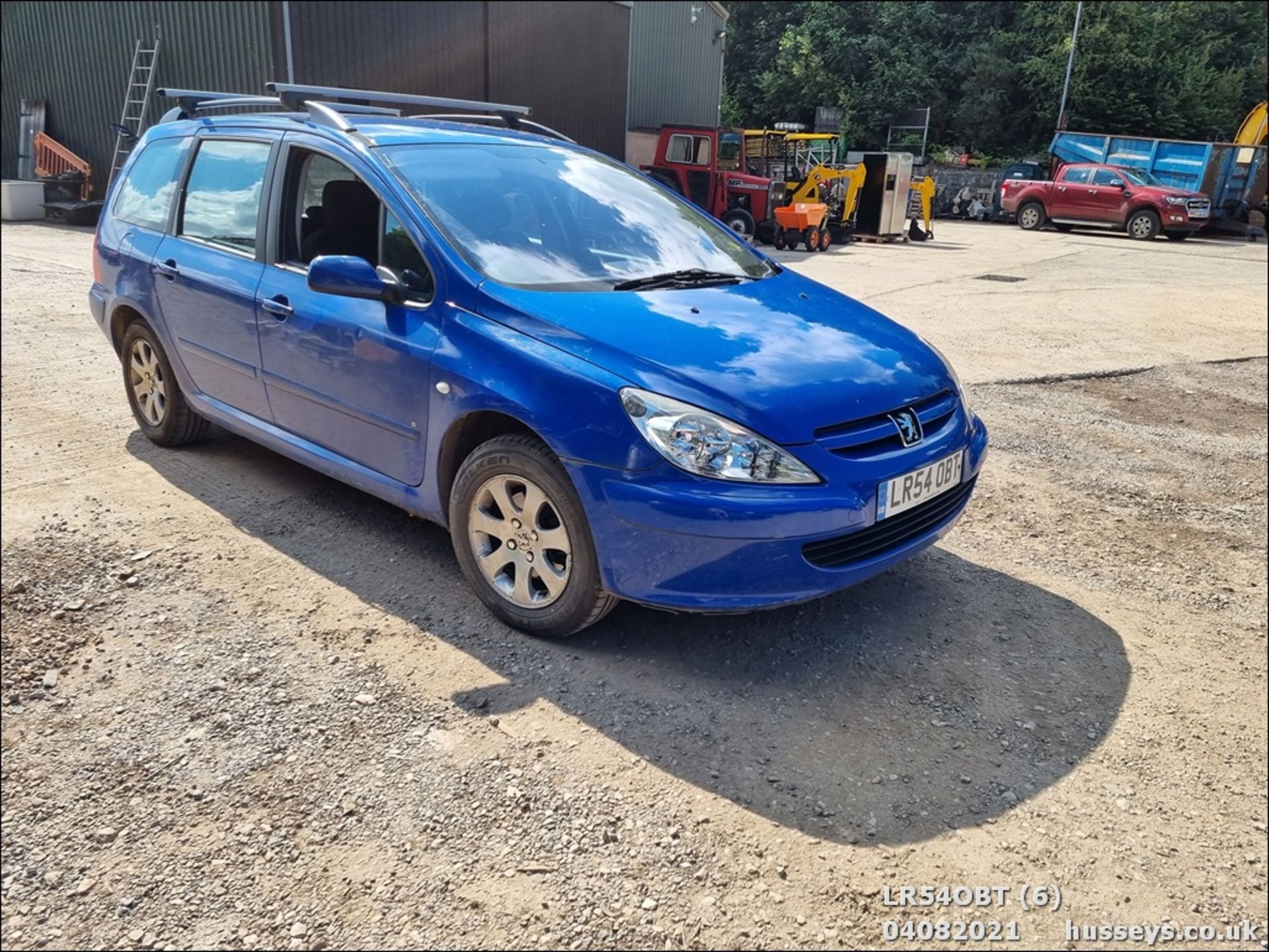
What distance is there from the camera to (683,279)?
11.9ft

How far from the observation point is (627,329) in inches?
120

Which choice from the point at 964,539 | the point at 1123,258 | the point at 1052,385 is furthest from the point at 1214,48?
the point at 964,539

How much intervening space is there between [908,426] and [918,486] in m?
0.20

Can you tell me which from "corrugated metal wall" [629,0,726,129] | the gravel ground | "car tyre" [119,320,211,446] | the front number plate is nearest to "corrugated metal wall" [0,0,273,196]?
"corrugated metal wall" [629,0,726,129]

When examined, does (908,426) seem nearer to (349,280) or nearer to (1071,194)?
(349,280)

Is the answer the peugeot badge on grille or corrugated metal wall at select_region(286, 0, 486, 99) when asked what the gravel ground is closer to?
the peugeot badge on grille

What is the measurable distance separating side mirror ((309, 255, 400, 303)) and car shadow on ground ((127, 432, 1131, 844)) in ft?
3.51

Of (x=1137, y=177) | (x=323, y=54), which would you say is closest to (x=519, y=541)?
(x=323, y=54)

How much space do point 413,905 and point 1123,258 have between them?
737 inches

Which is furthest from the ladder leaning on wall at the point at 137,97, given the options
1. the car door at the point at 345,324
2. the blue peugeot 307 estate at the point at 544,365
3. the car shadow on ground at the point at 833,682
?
the car shadow on ground at the point at 833,682

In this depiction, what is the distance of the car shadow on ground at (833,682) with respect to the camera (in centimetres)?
256

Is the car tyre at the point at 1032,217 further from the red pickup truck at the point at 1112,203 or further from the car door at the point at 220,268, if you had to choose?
the car door at the point at 220,268

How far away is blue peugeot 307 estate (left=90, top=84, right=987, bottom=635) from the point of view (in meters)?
2.83

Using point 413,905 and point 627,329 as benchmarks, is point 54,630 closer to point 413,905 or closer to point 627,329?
point 413,905
